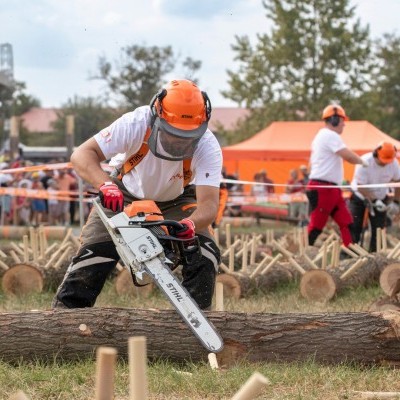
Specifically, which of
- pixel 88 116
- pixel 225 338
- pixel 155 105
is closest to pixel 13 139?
pixel 155 105

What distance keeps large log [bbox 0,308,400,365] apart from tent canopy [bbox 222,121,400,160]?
15.2m

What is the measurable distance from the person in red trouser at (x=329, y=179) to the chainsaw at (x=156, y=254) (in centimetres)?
531

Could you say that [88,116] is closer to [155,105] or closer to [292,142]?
[292,142]

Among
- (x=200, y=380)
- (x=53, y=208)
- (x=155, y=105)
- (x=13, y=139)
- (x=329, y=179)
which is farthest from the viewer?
(x=13, y=139)

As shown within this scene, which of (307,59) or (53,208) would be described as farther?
(307,59)

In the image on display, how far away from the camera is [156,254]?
4672 mm

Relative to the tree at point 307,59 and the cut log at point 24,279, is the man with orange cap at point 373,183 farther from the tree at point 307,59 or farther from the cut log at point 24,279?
the tree at point 307,59

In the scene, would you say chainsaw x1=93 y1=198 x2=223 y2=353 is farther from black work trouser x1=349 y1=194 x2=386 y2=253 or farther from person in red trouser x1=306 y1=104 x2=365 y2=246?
black work trouser x1=349 y1=194 x2=386 y2=253

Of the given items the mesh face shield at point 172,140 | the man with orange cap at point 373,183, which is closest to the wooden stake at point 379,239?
the man with orange cap at point 373,183

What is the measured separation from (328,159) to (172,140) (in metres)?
5.35

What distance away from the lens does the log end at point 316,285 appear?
8203 millimetres

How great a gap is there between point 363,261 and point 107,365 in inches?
262

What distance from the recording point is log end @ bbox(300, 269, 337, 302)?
820 cm

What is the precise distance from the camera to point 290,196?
648 inches
